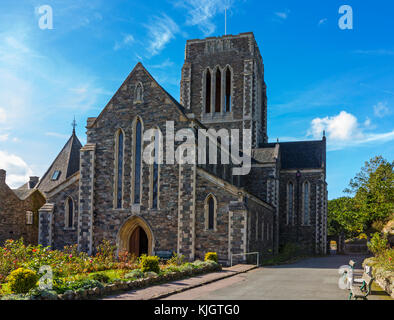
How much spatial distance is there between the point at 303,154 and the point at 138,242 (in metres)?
23.7

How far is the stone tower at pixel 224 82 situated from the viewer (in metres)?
44.0

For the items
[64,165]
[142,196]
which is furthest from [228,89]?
[142,196]

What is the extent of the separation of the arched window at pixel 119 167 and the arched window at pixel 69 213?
12.1ft

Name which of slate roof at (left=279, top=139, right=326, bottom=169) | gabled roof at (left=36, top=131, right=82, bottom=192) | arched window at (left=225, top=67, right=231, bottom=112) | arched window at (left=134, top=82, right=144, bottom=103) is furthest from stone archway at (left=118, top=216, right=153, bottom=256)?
slate roof at (left=279, top=139, right=326, bottom=169)

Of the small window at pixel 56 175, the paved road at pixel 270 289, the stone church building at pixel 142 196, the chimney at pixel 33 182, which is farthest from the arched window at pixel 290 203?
the chimney at pixel 33 182

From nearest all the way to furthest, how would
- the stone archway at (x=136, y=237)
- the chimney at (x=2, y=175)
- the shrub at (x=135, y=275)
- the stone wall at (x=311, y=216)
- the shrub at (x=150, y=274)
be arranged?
the shrub at (x=135, y=275), the shrub at (x=150, y=274), the stone archway at (x=136, y=237), the chimney at (x=2, y=175), the stone wall at (x=311, y=216)

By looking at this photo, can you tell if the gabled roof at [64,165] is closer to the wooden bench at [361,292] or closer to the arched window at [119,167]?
the arched window at [119,167]

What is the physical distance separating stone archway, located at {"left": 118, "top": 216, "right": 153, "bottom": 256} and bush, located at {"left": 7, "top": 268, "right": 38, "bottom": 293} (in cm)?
1575

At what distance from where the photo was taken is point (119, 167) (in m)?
29.4

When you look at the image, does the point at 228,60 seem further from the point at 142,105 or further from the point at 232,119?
the point at 142,105

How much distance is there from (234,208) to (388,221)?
21.4 metres

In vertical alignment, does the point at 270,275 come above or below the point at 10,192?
below

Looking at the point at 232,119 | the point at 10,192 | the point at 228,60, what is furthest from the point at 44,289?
the point at 228,60
